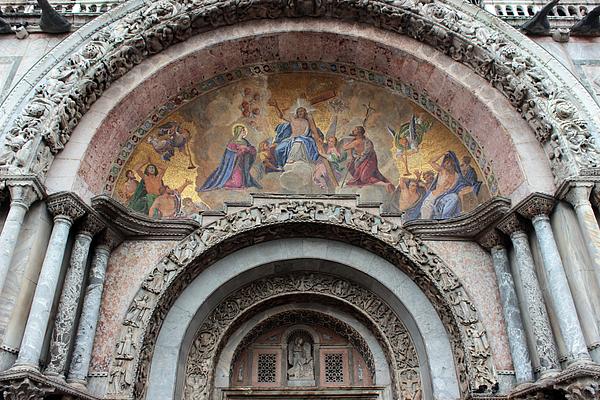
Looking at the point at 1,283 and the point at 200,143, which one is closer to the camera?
the point at 1,283

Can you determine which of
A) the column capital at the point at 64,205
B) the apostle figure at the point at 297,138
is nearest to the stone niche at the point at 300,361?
the apostle figure at the point at 297,138

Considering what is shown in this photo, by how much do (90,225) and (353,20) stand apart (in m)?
A: 5.78

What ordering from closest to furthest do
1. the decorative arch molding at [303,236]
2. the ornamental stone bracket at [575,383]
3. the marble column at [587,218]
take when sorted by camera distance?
the ornamental stone bracket at [575,383] < the marble column at [587,218] < the decorative arch molding at [303,236]

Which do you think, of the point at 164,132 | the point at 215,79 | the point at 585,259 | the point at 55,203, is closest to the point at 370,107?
the point at 215,79

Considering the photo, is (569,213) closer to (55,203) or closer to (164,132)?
(164,132)

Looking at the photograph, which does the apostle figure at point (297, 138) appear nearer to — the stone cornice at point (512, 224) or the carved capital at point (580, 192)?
the stone cornice at point (512, 224)

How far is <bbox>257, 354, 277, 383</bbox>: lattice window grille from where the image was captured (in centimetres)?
938

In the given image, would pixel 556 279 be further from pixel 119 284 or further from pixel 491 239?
pixel 119 284

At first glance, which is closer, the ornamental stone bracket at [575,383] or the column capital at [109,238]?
the ornamental stone bracket at [575,383]

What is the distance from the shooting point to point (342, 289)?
30.7 ft

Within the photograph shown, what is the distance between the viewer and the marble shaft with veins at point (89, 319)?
290 inches

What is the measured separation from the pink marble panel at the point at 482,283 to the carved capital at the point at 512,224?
65cm

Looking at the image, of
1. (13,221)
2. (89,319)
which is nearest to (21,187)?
(13,221)

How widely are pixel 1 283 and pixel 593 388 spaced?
291 inches
